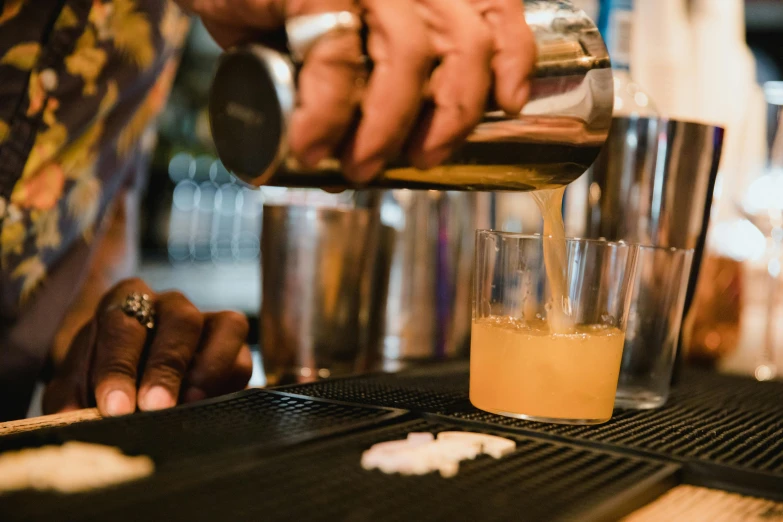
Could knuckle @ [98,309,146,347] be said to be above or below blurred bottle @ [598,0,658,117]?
below

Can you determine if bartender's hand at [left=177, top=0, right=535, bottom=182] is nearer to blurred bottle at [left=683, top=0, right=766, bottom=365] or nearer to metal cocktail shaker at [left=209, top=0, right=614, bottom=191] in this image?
metal cocktail shaker at [left=209, top=0, right=614, bottom=191]

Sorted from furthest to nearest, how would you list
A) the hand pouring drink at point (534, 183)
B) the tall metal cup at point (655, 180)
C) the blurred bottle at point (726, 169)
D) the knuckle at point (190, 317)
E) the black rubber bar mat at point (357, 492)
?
the blurred bottle at point (726, 169), the tall metal cup at point (655, 180), the knuckle at point (190, 317), the hand pouring drink at point (534, 183), the black rubber bar mat at point (357, 492)

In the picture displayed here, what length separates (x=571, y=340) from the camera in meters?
0.70

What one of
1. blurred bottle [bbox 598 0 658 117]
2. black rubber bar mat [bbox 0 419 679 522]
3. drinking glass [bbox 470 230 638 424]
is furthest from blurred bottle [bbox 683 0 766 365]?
black rubber bar mat [bbox 0 419 679 522]

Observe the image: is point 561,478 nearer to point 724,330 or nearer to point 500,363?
point 500,363

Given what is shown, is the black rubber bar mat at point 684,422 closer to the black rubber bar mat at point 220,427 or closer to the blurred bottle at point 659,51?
the black rubber bar mat at point 220,427

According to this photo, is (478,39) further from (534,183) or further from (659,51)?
(659,51)

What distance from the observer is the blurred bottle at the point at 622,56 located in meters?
1.01

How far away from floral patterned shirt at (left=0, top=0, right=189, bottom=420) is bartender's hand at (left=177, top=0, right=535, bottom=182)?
0.52 m

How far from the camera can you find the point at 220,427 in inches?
23.3

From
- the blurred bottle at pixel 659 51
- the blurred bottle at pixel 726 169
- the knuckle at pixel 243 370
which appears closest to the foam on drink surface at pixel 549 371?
the knuckle at pixel 243 370

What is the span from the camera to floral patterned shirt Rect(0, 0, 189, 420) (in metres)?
1.02

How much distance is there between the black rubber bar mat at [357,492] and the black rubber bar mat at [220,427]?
1.1 inches

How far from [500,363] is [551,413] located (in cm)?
6
